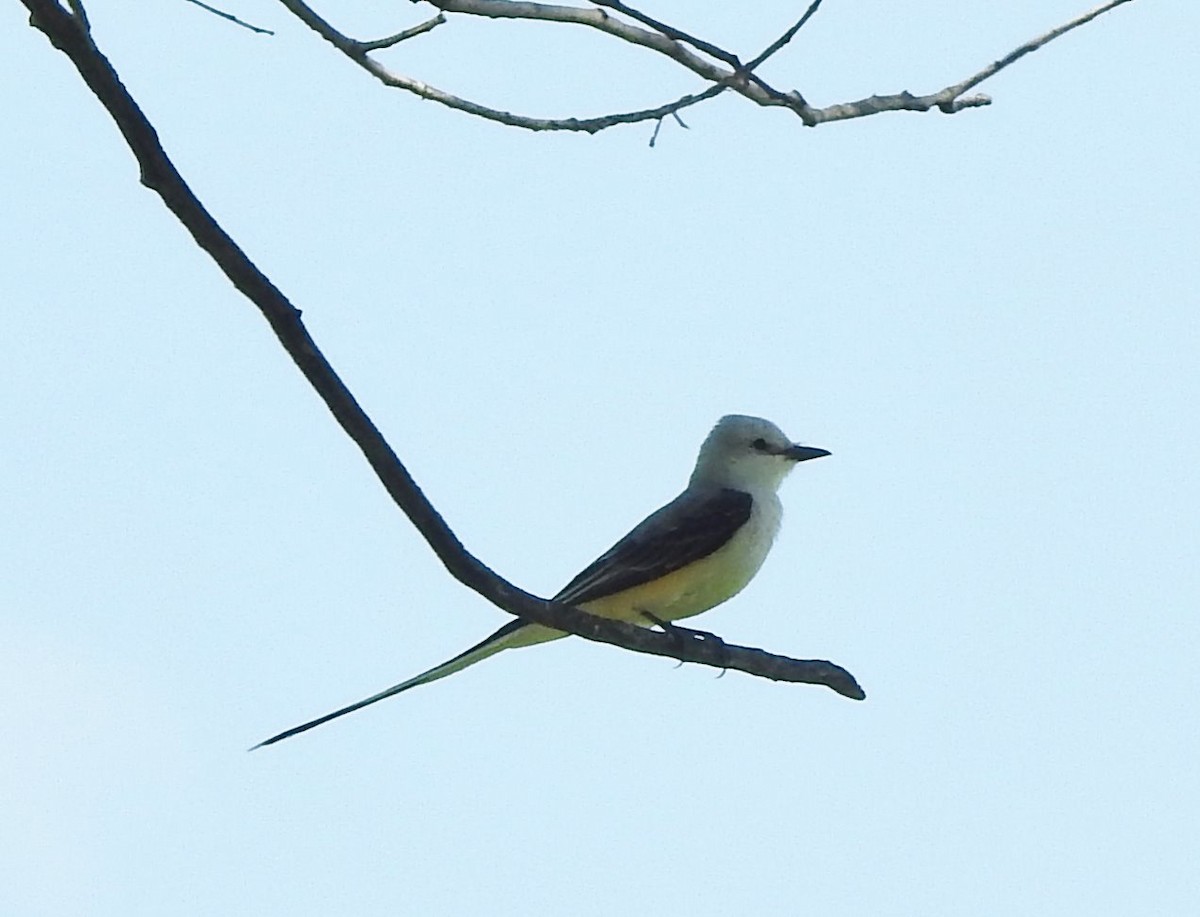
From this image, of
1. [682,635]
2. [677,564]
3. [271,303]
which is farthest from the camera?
[677,564]

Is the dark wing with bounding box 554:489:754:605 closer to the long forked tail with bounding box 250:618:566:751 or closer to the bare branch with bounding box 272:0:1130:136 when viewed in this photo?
the long forked tail with bounding box 250:618:566:751

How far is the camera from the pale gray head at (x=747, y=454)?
8.95m

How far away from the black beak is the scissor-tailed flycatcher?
0.29 metres

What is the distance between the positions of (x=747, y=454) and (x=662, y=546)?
4.45 feet

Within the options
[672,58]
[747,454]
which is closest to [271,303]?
[672,58]

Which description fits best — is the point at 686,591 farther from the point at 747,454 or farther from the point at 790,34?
the point at 790,34

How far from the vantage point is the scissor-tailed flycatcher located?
7.60 meters

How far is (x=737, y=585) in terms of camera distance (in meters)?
7.97

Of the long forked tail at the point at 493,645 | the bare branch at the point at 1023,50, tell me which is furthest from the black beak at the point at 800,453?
the bare branch at the point at 1023,50

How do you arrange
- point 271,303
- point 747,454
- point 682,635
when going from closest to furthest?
1. point 271,303
2. point 682,635
3. point 747,454

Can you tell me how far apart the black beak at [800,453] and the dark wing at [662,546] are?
698 millimetres

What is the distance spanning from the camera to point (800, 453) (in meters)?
9.10

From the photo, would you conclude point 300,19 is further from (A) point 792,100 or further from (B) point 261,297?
(B) point 261,297

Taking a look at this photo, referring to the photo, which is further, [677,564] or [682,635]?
[677,564]
